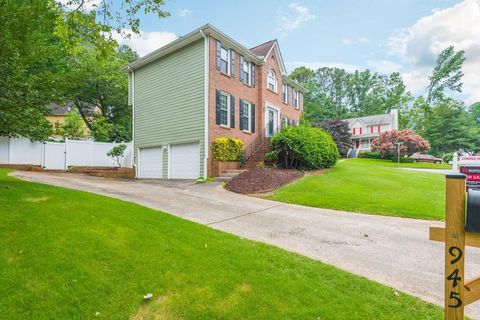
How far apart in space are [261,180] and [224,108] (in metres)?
5.27

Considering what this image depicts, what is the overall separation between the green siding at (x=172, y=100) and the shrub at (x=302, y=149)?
3.81 meters

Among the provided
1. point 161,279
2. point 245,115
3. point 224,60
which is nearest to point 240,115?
point 245,115

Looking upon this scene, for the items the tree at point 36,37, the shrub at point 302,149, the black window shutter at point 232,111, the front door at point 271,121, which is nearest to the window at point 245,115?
the black window shutter at point 232,111

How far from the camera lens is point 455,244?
1576mm

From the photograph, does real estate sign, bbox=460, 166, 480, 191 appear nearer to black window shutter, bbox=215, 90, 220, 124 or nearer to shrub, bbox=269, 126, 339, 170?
shrub, bbox=269, 126, 339, 170

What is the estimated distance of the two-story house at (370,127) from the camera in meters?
43.9

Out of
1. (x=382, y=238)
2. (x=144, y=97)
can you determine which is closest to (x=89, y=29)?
(x=382, y=238)

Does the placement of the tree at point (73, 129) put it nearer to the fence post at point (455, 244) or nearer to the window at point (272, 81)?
the window at point (272, 81)

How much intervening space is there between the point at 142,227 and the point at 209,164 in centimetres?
950

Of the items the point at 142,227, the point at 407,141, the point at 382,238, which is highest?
the point at 407,141

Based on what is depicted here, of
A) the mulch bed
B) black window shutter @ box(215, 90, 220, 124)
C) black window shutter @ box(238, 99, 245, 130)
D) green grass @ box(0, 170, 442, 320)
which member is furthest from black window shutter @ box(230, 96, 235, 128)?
green grass @ box(0, 170, 442, 320)

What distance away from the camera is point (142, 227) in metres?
4.79

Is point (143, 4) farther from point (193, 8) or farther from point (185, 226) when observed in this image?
point (185, 226)

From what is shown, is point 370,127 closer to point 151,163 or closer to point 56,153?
point 151,163
